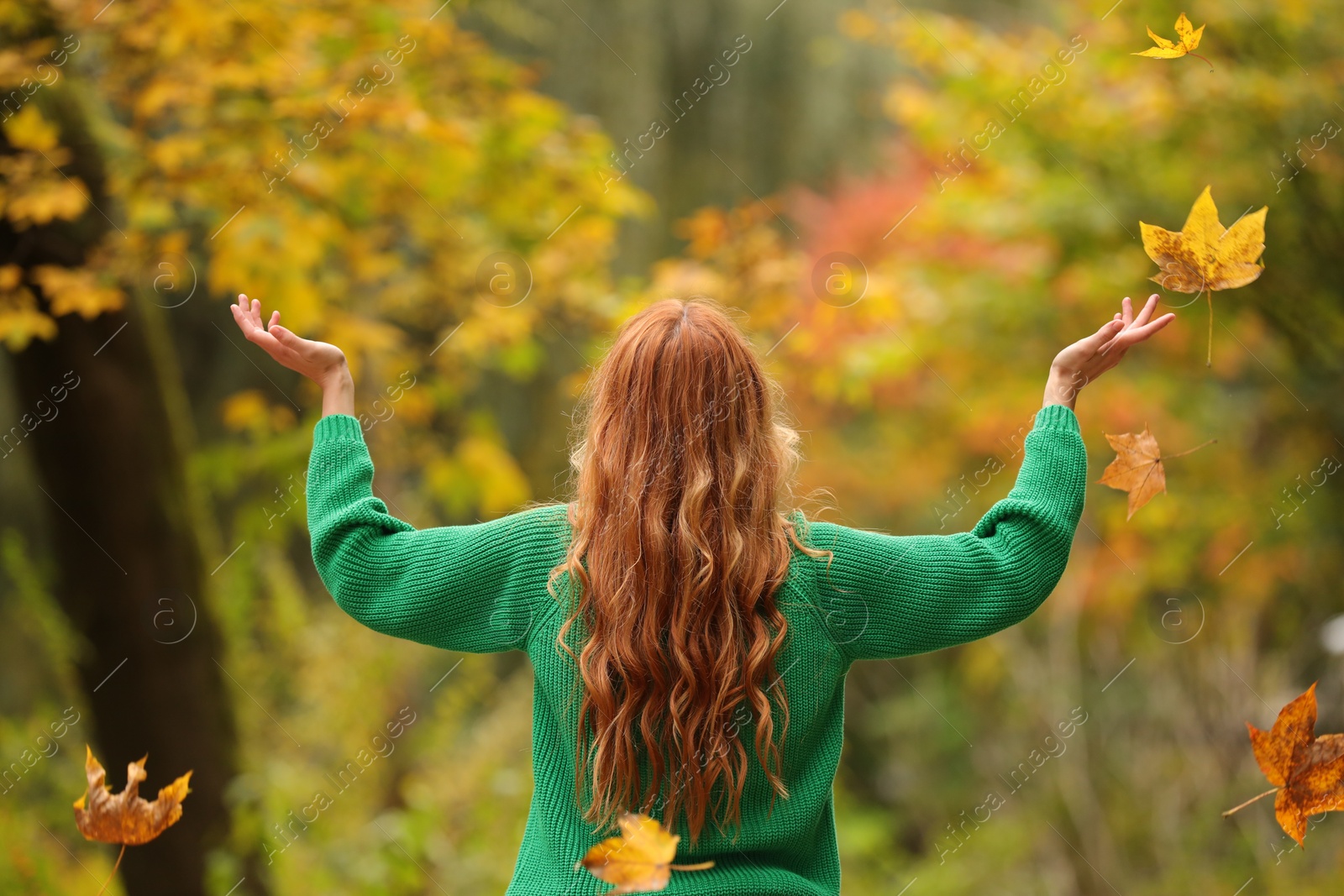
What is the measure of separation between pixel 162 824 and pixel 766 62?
7014 mm

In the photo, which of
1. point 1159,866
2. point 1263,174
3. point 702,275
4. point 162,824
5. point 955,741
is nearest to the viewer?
point 162,824

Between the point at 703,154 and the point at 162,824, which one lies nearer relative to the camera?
the point at 162,824

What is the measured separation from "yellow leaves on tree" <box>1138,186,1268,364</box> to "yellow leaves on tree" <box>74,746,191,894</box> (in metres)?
1.59

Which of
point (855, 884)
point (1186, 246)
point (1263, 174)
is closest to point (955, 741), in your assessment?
point (855, 884)

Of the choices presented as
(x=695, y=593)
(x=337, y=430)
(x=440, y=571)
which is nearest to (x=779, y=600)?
(x=695, y=593)

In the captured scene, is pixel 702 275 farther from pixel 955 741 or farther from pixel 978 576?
pixel 955 741

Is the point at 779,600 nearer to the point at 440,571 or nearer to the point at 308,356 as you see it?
the point at 440,571

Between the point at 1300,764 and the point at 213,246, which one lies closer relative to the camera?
the point at 1300,764

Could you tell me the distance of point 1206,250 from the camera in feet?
4.61

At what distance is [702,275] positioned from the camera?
11.1 feet

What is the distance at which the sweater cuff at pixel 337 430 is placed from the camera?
143 centimetres

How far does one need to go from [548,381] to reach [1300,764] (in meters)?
5.68

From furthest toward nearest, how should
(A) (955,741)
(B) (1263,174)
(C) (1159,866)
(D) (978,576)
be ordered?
1. (A) (955,741)
2. (C) (1159,866)
3. (B) (1263,174)
4. (D) (978,576)

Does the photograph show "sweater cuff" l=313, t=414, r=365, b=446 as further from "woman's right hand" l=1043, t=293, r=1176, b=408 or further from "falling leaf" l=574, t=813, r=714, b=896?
"woman's right hand" l=1043, t=293, r=1176, b=408
